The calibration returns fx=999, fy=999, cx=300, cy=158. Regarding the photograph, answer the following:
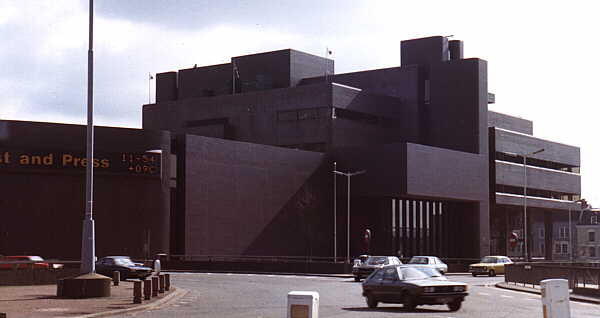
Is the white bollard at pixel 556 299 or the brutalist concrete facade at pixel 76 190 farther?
the brutalist concrete facade at pixel 76 190

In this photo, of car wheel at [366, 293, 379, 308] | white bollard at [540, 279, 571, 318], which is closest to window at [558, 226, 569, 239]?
car wheel at [366, 293, 379, 308]

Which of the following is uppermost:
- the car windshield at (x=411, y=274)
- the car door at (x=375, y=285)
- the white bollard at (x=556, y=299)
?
the white bollard at (x=556, y=299)

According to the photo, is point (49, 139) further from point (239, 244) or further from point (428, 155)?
point (428, 155)

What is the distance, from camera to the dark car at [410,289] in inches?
1086

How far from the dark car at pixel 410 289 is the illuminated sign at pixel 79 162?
149 feet

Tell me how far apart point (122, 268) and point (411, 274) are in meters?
25.0

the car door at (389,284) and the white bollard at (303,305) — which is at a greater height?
the white bollard at (303,305)

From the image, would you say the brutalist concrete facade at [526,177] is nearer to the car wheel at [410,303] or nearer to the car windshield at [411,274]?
the car windshield at [411,274]

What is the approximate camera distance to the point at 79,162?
72375mm

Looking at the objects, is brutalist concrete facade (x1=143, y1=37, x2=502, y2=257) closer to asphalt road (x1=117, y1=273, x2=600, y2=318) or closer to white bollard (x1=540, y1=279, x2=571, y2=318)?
asphalt road (x1=117, y1=273, x2=600, y2=318)

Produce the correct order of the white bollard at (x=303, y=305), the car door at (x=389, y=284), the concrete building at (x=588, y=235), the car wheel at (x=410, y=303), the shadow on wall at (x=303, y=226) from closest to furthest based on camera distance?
the white bollard at (x=303, y=305), the car wheel at (x=410, y=303), the car door at (x=389, y=284), the shadow on wall at (x=303, y=226), the concrete building at (x=588, y=235)

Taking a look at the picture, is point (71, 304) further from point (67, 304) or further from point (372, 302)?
point (372, 302)

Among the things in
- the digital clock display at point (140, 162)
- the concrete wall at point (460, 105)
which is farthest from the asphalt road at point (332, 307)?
the concrete wall at point (460, 105)

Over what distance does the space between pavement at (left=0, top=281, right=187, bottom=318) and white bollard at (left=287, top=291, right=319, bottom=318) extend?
11.1 meters
